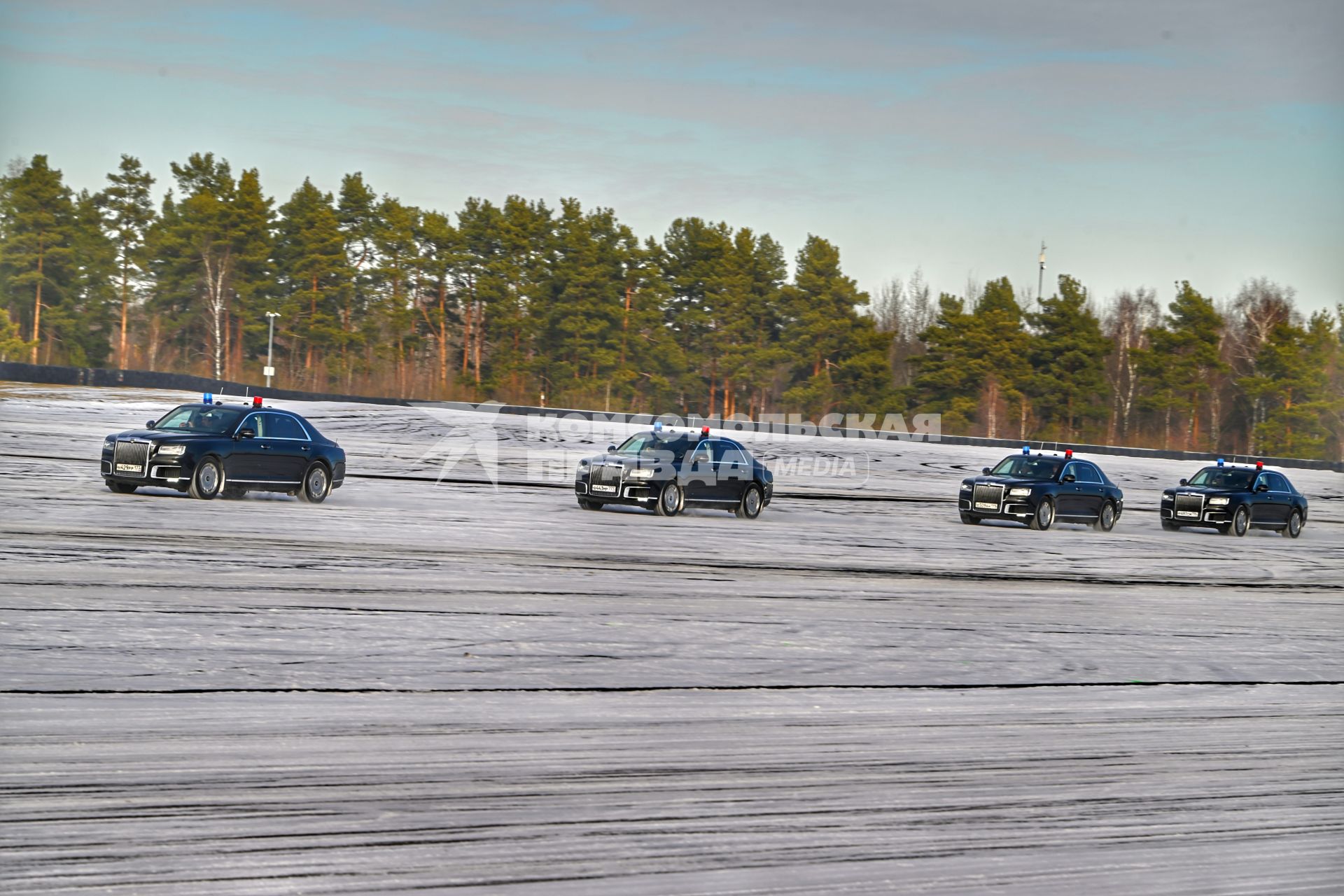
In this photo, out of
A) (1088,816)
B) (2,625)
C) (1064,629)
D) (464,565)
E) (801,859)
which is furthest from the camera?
(464,565)

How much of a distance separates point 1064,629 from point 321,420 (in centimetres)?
4155

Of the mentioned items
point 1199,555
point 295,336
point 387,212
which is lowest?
point 1199,555

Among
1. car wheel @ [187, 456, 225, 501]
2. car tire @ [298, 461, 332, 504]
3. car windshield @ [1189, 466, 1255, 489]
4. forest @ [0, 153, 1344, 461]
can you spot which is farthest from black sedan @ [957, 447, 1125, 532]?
forest @ [0, 153, 1344, 461]

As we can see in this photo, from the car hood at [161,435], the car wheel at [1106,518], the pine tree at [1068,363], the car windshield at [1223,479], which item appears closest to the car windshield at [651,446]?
the car hood at [161,435]

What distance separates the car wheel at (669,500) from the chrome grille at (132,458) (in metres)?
8.62

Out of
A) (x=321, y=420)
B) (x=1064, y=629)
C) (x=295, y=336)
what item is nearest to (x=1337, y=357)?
(x=321, y=420)

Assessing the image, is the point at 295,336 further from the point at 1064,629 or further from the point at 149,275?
the point at 1064,629

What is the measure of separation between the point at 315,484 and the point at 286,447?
85 centimetres

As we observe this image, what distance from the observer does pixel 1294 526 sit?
30.2 metres

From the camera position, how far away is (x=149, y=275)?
87.3 meters

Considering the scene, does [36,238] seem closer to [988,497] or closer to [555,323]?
[555,323]

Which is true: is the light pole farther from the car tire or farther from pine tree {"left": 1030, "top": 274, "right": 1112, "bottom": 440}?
the car tire

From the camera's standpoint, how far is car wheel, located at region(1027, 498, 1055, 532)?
26.1 meters

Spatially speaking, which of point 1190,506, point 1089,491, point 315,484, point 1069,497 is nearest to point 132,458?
point 315,484
